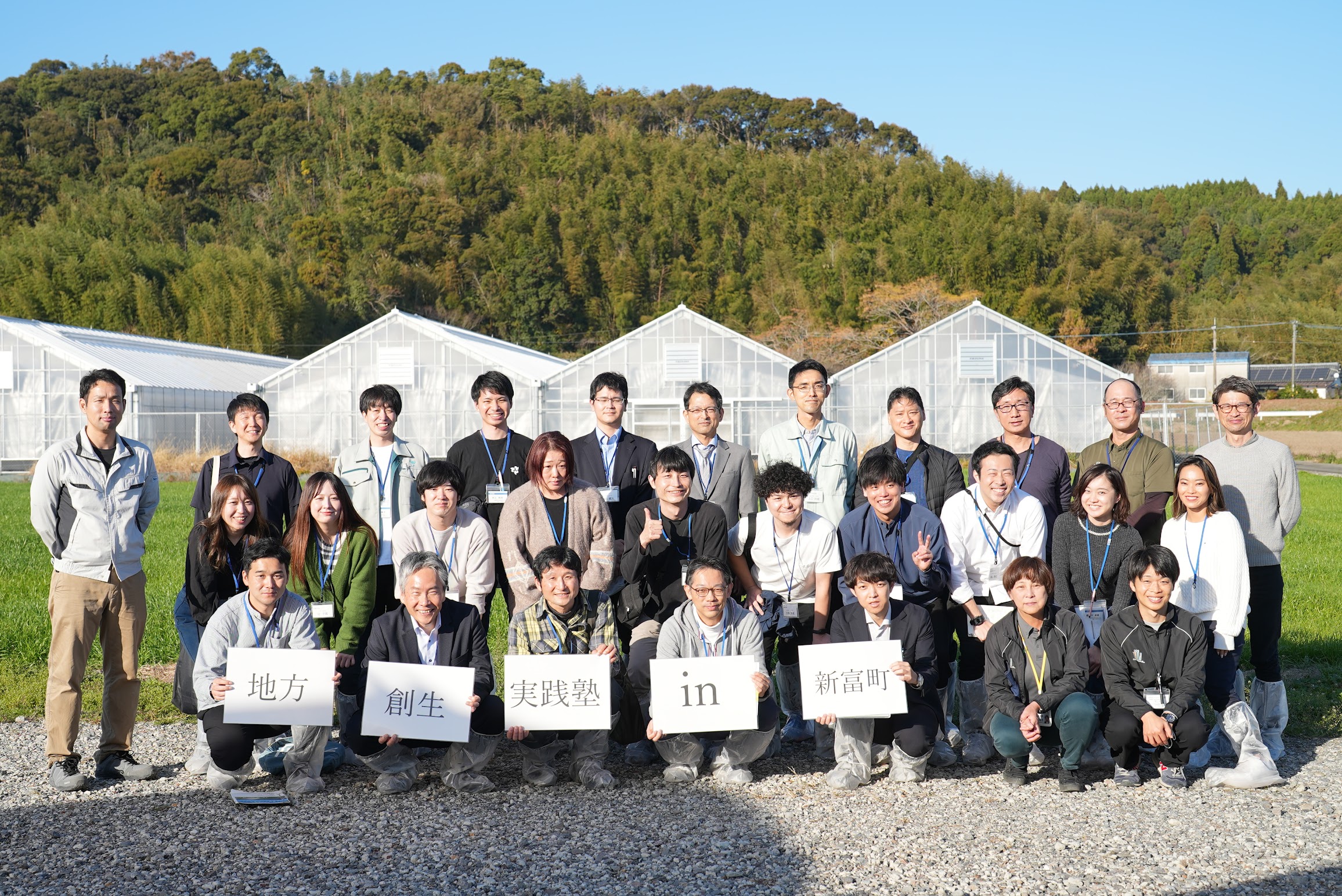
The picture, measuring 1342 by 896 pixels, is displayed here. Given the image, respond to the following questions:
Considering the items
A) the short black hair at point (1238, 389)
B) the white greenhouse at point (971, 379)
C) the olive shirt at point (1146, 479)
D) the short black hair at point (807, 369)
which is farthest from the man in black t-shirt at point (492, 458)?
the white greenhouse at point (971, 379)

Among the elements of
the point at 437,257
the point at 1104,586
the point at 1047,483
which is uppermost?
the point at 437,257

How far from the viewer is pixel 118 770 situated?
5348 millimetres

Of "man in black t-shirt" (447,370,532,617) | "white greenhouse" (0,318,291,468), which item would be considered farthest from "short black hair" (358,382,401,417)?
"white greenhouse" (0,318,291,468)

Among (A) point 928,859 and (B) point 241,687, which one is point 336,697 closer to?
(B) point 241,687

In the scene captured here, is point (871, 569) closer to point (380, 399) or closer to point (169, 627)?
point (380, 399)

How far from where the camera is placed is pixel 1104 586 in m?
5.53

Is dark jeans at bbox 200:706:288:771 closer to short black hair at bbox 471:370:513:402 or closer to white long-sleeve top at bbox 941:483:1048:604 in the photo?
short black hair at bbox 471:370:513:402

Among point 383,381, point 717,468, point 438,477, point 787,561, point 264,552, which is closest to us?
point 264,552

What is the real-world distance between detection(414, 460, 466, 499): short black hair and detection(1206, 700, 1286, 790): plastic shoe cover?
4037mm

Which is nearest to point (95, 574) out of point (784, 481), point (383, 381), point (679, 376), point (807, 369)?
point (784, 481)

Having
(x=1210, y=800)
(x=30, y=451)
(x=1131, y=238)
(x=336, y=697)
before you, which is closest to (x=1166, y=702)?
(x=1210, y=800)

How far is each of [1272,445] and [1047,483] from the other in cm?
116

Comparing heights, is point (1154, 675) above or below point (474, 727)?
above

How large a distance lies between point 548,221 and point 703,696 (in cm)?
7496
